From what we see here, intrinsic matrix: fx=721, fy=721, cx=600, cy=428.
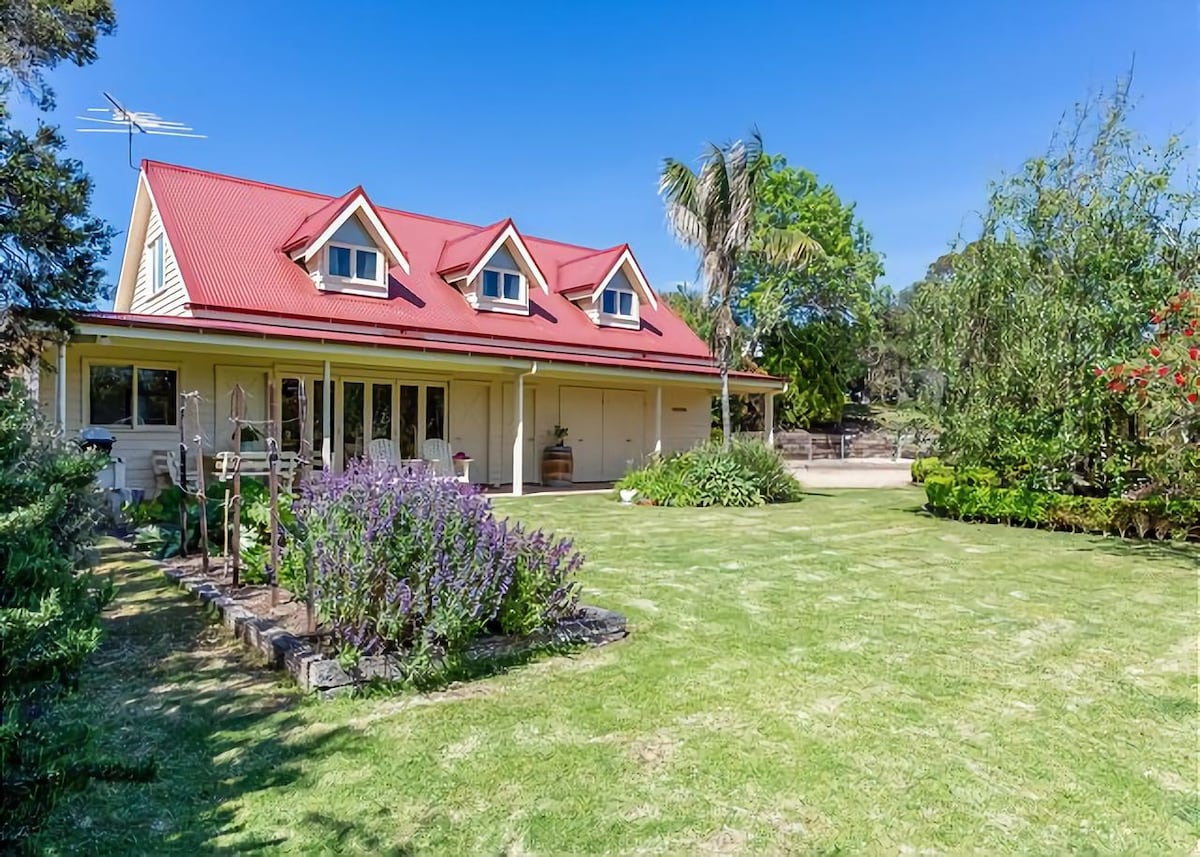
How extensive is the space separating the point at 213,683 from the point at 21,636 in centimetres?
231

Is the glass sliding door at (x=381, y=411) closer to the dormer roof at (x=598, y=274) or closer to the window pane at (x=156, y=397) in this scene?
the window pane at (x=156, y=397)

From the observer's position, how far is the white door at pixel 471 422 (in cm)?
1683

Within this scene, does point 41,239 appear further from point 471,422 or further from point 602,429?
point 602,429

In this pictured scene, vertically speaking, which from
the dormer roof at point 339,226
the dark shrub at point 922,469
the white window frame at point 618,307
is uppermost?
the dormer roof at point 339,226

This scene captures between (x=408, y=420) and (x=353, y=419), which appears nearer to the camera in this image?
(x=353, y=419)

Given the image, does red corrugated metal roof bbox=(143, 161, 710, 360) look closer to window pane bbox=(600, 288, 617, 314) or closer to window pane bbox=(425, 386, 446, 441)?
window pane bbox=(600, 288, 617, 314)

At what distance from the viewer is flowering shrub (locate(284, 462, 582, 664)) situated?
4.10 metres

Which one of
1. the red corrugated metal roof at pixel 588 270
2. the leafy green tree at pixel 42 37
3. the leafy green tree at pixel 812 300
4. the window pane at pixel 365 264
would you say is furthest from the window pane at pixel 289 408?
the leafy green tree at pixel 812 300

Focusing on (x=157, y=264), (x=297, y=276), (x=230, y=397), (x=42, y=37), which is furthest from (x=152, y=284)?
(x=42, y=37)

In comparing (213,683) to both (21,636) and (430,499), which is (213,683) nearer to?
(430,499)

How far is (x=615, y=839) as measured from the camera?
8.54 feet

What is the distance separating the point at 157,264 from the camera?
16484 mm

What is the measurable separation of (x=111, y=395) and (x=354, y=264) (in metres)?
5.98

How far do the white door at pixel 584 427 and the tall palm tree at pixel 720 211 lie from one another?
375 cm
